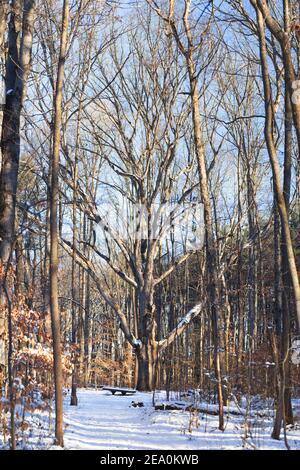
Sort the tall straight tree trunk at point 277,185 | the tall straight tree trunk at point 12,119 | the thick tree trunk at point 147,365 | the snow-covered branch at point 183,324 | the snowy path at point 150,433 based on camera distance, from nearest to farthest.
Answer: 1. the tall straight tree trunk at point 277,185
2. the snowy path at point 150,433
3. the tall straight tree trunk at point 12,119
4. the snow-covered branch at point 183,324
5. the thick tree trunk at point 147,365

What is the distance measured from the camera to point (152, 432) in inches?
329

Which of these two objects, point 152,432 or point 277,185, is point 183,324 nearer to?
point 152,432

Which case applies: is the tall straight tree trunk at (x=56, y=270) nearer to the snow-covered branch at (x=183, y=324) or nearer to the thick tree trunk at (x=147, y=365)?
the snow-covered branch at (x=183, y=324)

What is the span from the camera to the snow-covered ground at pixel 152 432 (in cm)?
687

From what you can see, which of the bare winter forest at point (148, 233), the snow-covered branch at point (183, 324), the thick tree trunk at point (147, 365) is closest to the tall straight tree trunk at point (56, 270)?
the bare winter forest at point (148, 233)

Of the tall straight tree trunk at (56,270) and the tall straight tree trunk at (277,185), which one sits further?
the tall straight tree trunk at (56,270)

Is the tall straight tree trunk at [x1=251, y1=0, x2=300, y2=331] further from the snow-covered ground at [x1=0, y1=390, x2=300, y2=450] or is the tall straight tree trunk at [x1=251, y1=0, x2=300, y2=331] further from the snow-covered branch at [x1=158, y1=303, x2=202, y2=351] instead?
the snow-covered branch at [x1=158, y1=303, x2=202, y2=351]

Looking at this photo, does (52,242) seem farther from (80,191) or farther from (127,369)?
(127,369)

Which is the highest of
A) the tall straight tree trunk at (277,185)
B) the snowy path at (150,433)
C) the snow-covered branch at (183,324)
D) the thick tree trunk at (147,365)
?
the tall straight tree trunk at (277,185)

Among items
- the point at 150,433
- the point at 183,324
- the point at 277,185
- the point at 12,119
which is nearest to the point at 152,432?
Result: the point at 150,433

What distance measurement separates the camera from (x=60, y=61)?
7668 millimetres

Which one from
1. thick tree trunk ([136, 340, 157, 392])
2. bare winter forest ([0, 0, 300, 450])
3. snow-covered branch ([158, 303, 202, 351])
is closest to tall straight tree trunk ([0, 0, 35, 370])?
bare winter forest ([0, 0, 300, 450])

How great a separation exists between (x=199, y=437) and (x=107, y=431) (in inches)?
60.3
